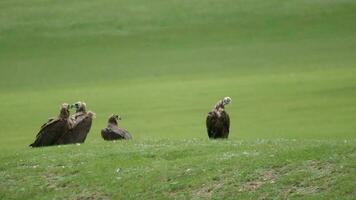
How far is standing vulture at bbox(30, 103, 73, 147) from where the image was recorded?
57.6 feet

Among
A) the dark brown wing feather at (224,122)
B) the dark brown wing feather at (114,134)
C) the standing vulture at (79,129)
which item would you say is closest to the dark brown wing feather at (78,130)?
the standing vulture at (79,129)

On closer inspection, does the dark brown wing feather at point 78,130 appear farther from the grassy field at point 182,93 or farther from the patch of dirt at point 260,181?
the patch of dirt at point 260,181

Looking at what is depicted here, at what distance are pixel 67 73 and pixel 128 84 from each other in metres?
4.96

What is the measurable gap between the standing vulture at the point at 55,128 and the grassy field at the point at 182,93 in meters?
0.51

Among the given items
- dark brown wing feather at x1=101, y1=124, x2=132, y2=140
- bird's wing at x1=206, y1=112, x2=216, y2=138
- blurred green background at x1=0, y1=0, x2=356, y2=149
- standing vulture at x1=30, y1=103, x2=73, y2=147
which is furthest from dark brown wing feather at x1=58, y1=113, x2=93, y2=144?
blurred green background at x1=0, y1=0, x2=356, y2=149

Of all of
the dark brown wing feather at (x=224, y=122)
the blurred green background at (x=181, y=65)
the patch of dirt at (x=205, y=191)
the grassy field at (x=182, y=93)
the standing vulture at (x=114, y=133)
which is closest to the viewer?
the patch of dirt at (x=205, y=191)

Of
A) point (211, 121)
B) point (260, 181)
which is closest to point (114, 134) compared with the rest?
point (211, 121)

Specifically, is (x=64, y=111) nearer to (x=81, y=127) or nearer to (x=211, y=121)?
(x=81, y=127)

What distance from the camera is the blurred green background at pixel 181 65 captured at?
28.5m

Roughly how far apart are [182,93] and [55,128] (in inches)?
665

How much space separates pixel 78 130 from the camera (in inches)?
715

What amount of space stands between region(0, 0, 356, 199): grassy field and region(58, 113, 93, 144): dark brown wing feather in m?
0.61

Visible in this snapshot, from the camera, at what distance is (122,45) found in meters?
47.6

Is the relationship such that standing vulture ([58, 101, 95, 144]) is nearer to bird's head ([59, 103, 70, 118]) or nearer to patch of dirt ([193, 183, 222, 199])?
bird's head ([59, 103, 70, 118])
